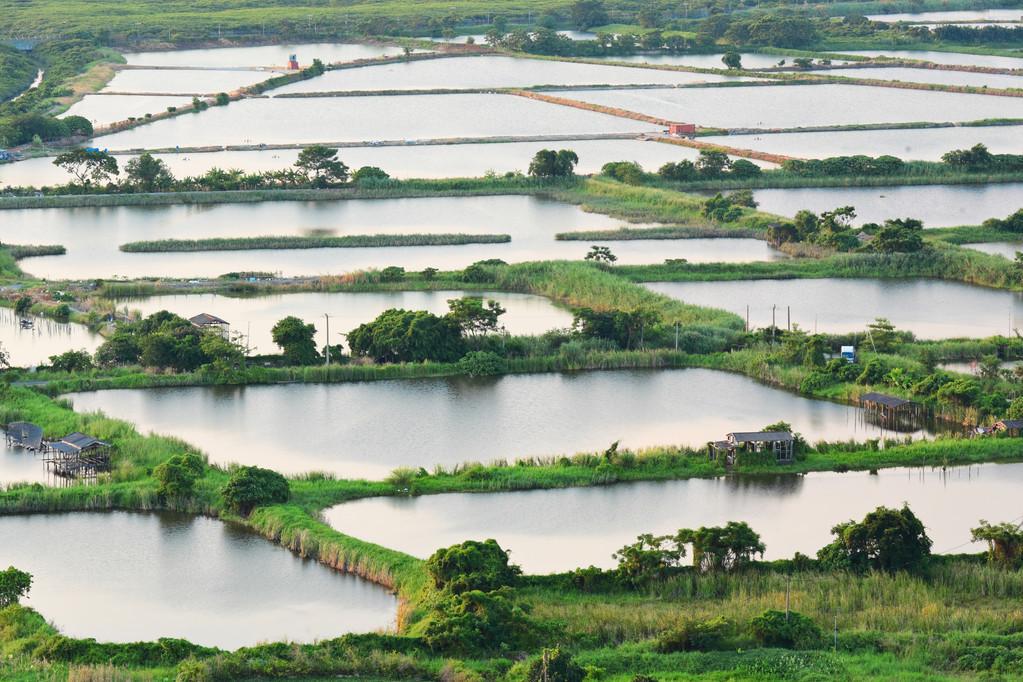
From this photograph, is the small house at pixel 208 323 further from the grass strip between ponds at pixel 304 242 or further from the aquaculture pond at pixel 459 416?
the grass strip between ponds at pixel 304 242

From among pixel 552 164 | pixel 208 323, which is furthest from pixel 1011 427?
pixel 552 164

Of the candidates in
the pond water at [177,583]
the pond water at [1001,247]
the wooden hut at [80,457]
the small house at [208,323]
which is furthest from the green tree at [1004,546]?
the pond water at [1001,247]

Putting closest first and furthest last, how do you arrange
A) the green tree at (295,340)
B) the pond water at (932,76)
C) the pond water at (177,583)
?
1. the pond water at (177,583)
2. the green tree at (295,340)
3. the pond water at (932,76)

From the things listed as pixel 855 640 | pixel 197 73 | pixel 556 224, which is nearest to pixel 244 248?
pixel 556 224

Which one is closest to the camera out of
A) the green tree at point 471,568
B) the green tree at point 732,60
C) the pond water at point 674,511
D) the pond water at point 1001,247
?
the green tree at point 471,568

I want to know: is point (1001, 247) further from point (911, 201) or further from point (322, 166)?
point (322, 166)

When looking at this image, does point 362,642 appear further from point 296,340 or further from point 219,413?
point 296,340

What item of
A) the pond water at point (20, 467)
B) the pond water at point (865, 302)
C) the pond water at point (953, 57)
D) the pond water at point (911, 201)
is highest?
the pond water at point (953, 57)
